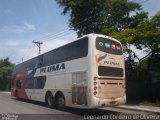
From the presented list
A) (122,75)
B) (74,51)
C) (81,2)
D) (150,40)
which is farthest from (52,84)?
(81,2)

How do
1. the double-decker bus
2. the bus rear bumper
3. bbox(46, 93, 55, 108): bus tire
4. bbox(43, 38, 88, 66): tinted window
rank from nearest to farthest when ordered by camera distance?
the bus rear bumper → the double-decker bus → bbox(43, 38, 88, 66): tinted window → bbox(46, 93, 55, 108): bus tire

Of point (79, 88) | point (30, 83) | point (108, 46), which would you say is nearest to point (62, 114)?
point (79, 88)

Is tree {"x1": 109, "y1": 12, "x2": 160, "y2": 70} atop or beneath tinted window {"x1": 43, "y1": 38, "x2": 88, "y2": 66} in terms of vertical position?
atop

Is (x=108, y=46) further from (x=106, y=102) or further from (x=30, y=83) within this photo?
(x=30, y=83)

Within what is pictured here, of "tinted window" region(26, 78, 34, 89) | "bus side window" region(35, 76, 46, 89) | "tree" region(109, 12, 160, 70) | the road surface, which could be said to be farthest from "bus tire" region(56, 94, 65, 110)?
"tree" region(109, 12, 160, 70)

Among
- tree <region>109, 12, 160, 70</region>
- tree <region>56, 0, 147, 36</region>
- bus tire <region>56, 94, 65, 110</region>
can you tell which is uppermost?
tree <region>56, 0, 147, 36</region>

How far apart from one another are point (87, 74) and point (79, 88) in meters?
1.13

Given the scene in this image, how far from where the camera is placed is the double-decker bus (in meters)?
13.8

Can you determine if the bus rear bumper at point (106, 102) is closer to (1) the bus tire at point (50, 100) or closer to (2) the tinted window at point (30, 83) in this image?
(1) the bus tire at point (50, 100)

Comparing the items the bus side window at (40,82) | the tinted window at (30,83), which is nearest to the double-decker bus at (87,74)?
the bus side window at (40,82)

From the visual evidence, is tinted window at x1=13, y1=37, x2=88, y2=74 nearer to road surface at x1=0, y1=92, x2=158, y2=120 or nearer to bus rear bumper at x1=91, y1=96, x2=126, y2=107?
bus rear bumper at x1=91, y1=96, x2=126, y2=107

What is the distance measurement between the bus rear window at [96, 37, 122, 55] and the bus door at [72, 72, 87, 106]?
158 cm

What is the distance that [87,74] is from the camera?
13906 millimetres

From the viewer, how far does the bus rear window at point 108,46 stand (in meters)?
14.4
